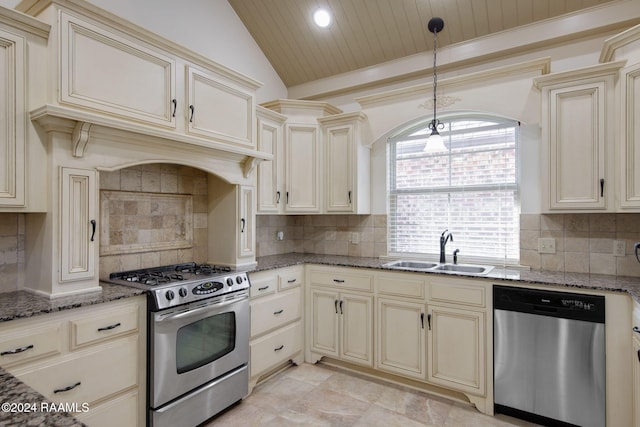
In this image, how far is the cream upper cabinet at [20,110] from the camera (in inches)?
71.5

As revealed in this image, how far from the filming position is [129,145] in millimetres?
2240

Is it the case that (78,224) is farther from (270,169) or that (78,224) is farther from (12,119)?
(270,169)

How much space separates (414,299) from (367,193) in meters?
1.27

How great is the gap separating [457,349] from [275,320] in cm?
145

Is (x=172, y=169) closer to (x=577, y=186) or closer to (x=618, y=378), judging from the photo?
(x=577, y=186)

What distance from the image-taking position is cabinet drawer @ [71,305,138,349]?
1.82 meters

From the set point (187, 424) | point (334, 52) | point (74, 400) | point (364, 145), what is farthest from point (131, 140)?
point (334, 52)

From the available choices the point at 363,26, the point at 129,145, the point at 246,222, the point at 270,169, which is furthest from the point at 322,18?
the point at 129,145

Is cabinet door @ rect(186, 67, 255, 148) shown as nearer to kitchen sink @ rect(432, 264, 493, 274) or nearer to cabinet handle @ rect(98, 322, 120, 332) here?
cabinet handle @ rect(98, 322, 120, 332)

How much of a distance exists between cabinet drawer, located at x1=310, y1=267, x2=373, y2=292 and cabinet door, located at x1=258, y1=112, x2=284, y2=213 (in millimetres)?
753

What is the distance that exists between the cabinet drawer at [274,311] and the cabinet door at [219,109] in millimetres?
1306

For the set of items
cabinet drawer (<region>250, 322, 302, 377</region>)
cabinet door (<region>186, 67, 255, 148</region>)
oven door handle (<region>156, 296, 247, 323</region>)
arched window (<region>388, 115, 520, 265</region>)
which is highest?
cabinet door (<region>186, 67, 255, 148</region>)

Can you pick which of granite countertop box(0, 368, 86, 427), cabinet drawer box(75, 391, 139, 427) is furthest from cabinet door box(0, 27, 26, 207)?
granite countertop box(0, 368, 86, 427)

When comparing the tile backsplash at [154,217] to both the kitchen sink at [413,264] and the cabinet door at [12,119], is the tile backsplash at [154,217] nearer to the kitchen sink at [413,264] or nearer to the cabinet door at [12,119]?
the cabinet door at [12,119]
